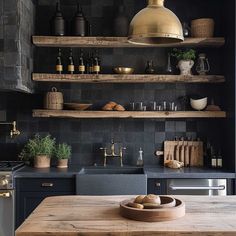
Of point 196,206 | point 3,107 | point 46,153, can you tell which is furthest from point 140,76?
point 196,206

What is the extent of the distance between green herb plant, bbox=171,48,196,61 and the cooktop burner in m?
2.07

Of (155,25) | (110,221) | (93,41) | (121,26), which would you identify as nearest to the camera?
(110,221)

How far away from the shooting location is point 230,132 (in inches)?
173

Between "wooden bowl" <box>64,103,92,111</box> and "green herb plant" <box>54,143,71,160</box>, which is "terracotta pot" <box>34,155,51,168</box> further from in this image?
"wooden bowl" <box>64,103,92,111</box>

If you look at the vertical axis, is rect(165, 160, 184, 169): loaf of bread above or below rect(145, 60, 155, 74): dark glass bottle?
below

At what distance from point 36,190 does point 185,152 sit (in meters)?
1.70

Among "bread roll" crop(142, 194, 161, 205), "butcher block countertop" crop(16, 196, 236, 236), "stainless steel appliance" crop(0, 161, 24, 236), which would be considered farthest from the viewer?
"stainless steel appliance" crop(0, 161, 24, 236)

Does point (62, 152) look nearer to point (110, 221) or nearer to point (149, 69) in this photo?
point (149, 69)

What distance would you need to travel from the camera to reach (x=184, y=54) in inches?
181

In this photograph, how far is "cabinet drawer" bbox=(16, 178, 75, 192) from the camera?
4.14 m

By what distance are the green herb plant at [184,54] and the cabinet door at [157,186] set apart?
1385mm

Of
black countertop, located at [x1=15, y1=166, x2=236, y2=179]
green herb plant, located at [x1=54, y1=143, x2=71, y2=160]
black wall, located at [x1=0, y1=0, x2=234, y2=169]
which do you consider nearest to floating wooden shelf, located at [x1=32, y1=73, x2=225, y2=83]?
black wall, located at [x1=0, y1=0, x2=234, y2=169]

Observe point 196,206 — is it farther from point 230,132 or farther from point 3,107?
point 3,107

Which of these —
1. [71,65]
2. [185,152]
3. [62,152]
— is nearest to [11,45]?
[71,65]
